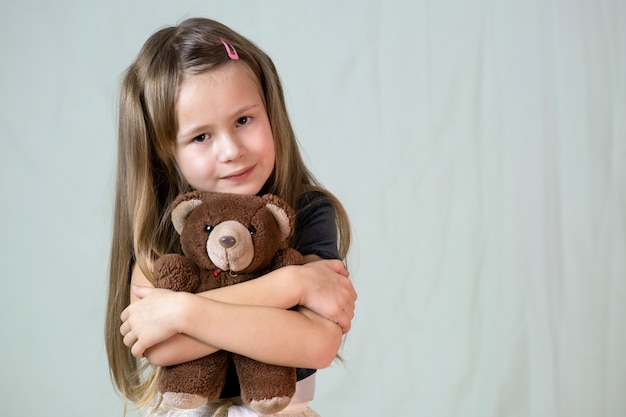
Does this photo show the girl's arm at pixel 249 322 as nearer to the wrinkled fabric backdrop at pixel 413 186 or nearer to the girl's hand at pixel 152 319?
the girl's hand at pixel 152 319

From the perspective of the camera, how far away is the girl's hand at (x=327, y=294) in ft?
4.77

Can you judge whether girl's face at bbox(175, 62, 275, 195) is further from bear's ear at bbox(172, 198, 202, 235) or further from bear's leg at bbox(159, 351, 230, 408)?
bear's leg at bbox(159, 351, 230, 408)

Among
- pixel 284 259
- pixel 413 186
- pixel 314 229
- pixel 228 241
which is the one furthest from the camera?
pixel 413 186

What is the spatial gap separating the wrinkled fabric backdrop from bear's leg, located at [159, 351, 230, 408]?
1.09m

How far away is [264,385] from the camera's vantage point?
1376 mm

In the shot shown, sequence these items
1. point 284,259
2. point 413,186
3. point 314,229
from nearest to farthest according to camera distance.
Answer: point 284,259 < point 314,229 < point 413,186

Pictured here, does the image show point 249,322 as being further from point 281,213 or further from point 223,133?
point 223,133

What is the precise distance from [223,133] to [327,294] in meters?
0.31

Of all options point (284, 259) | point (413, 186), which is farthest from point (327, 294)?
point (413, 186)

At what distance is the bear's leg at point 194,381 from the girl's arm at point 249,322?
2 cm

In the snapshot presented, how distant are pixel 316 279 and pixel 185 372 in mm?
252

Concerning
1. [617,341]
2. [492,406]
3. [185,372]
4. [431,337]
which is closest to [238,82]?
[185,372]

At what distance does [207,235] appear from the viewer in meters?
1.38

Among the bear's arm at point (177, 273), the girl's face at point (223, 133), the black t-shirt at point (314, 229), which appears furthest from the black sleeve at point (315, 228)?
the bear's arm at point (177, 273)
